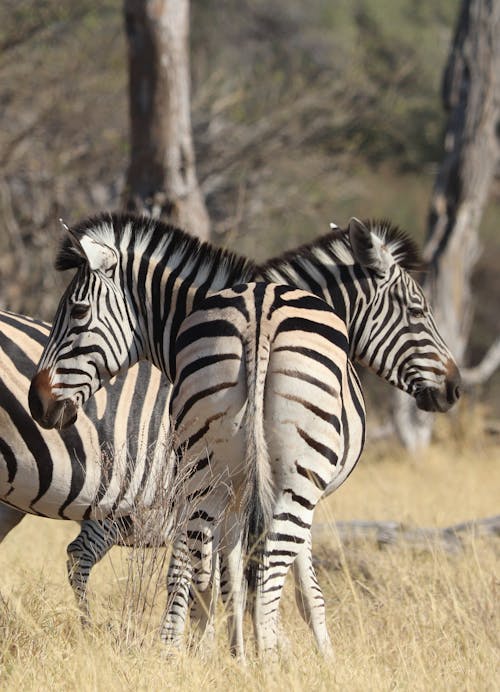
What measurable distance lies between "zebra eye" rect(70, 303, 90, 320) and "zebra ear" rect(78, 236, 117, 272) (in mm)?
159

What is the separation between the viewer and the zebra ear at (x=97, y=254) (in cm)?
403

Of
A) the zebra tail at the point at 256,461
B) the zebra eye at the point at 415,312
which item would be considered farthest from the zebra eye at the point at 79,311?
the zebra eye at the point at 415,312

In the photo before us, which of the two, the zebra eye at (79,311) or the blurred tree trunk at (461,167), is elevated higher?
the blurred tree trunk at (461,167)

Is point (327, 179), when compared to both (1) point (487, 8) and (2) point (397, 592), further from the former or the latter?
(2) point (397, 592)

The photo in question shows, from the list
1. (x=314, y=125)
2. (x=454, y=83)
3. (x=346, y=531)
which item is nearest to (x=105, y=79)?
(x=314, y=125)

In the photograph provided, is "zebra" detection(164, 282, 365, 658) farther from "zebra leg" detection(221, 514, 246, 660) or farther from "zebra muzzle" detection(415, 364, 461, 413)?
"zebra muzzle" detection(415, 364, 461, 413)

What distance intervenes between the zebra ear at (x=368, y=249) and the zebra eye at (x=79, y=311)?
1.19 m

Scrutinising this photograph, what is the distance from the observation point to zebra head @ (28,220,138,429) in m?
3.97

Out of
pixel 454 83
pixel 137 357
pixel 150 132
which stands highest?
pixel 454 83

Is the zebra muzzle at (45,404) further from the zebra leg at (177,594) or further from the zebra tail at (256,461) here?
the zebra tail at (256,461)

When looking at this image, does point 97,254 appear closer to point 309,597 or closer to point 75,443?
point 75,443

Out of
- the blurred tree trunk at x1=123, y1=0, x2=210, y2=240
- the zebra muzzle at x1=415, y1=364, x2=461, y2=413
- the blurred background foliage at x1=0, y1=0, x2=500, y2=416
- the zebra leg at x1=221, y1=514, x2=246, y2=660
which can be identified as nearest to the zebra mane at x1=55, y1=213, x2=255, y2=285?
the zebra muzzle at x1=415, y1=364, x2=461, y2=413

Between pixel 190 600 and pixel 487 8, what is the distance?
28.6ft

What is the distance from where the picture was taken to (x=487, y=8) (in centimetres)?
1079
